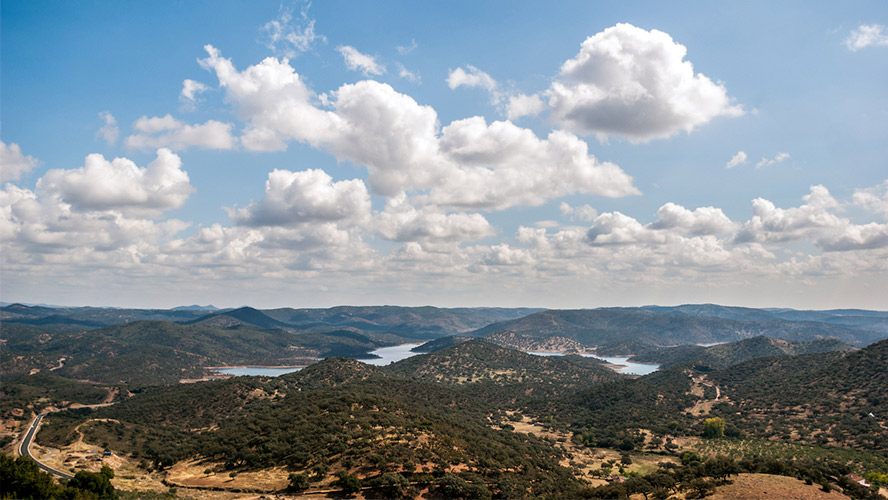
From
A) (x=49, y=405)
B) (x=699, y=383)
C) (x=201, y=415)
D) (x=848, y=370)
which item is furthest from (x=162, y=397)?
(x=848, y=370)

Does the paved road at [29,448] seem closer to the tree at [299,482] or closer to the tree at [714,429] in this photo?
the tree at [299,482]

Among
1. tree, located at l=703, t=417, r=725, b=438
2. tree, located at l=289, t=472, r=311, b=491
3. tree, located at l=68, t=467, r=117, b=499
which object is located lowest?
tree, located at l=703, t=417, r=725, b=438

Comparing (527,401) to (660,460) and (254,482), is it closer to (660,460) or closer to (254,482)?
(660,460)

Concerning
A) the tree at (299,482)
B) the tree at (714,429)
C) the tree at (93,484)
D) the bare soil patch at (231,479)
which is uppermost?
the tree at (93,484)

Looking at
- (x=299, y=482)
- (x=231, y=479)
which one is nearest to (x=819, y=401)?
(x=299, y=482)

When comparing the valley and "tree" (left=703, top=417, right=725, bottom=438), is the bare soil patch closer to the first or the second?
the valley

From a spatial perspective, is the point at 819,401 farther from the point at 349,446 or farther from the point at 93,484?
the point at 93,484

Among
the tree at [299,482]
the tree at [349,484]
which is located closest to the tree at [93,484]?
the tree at [299,482]

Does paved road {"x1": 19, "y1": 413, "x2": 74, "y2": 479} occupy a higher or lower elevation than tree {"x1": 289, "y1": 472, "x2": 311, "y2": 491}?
lower

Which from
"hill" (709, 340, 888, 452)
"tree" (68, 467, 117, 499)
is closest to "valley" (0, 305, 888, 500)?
"hill" (709, 340, 888, 452)
